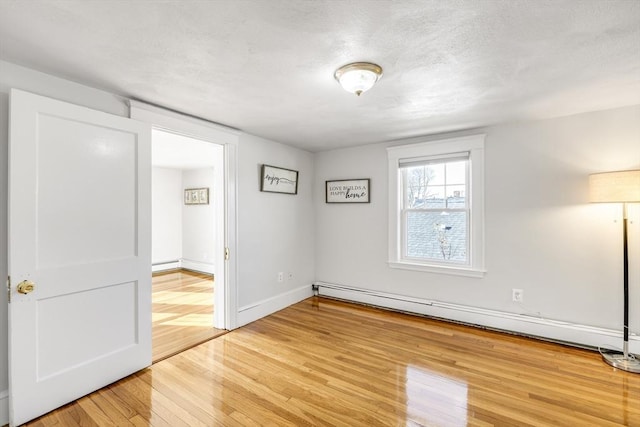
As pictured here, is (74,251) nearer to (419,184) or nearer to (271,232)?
(271,232)

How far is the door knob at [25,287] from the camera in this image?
5.89 ft

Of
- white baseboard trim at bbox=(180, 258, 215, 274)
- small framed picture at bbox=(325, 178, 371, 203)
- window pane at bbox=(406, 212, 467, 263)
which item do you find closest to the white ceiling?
window pane at bbox=(406, 212, 467, 263)

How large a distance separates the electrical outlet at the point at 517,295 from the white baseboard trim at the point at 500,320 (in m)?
0.16

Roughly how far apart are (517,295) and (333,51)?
3.05 m

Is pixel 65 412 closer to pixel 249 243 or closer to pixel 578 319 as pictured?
pixel 249 243

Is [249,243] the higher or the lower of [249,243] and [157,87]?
the lower

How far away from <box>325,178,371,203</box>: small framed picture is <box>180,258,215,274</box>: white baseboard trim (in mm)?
3129

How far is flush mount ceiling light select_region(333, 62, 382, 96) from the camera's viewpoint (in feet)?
6.05

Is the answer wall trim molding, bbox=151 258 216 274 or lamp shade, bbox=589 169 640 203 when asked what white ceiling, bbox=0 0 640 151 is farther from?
wall trim molding, bbox=151 258 216 274

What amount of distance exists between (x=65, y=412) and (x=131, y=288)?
0.84m

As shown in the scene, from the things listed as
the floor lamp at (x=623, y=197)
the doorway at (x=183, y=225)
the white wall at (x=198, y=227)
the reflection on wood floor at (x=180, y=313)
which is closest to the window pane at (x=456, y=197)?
the floor lamp at (x=623, y=197)

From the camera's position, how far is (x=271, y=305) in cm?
380

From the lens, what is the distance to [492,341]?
2953 millimetres

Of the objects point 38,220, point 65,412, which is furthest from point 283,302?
point 38,220
